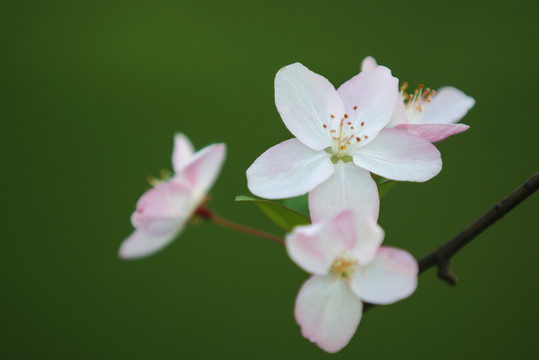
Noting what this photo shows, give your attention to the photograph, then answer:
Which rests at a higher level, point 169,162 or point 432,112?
point 432,112

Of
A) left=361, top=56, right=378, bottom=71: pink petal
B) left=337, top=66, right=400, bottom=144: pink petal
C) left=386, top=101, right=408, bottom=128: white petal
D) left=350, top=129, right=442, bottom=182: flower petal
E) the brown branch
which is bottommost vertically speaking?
the brown branch

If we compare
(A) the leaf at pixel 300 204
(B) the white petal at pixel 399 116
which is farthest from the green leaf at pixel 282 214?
→ (B) the white petal at pixel 399 116

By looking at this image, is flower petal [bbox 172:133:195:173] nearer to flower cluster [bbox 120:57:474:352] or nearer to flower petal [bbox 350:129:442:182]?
flower cluster [bbox 120:57:474:352]

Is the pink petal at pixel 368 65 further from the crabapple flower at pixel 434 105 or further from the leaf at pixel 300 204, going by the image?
the leaf at pixel 300 204

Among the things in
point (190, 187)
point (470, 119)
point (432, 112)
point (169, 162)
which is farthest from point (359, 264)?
point (470, 119)

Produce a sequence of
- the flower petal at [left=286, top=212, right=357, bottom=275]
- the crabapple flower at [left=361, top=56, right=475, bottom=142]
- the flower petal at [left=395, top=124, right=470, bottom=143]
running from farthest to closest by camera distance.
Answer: the crabapple flower at [left=361, top=56, right=475, bottom=142], the flower petal at [left=395, top=124, right=470, bottom=143], the flower petal at [left=286, top=212, right=357, bottom=275]

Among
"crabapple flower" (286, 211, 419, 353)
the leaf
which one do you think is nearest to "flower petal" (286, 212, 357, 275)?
"crabapple flower" (286, 211, 419, 353)

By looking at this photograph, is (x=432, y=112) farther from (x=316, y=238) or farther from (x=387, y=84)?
(x=316, y=238)
